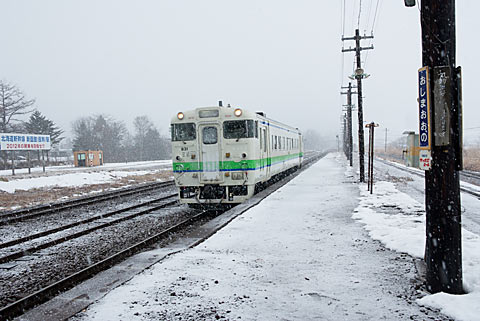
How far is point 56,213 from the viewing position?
12.5 meters

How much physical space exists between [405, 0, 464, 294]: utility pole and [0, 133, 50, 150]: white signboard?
33235mm

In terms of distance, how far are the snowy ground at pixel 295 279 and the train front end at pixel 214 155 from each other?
3447 mm

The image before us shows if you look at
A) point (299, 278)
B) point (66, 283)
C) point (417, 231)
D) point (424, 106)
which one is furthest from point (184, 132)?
point (424, 106)

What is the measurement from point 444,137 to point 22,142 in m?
34.5

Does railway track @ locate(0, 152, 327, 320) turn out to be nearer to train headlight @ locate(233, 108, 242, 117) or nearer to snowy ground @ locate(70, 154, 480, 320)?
snowy ground @ locate(70, 154, 480, 320)

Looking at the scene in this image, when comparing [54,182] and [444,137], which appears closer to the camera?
[444,137]

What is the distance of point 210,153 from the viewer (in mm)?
11703

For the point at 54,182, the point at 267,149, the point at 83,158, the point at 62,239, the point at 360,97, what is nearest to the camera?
the point at 62,239

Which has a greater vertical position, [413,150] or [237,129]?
[237,129]

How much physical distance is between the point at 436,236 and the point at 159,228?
6.99 metres

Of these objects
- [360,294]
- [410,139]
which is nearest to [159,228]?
[360,294]

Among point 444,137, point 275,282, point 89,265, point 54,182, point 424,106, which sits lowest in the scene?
point 89,265

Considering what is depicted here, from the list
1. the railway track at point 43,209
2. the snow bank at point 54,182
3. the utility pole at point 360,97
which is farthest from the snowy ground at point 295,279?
the snow bank at point 54,182

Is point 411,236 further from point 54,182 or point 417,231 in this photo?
point 54,182
